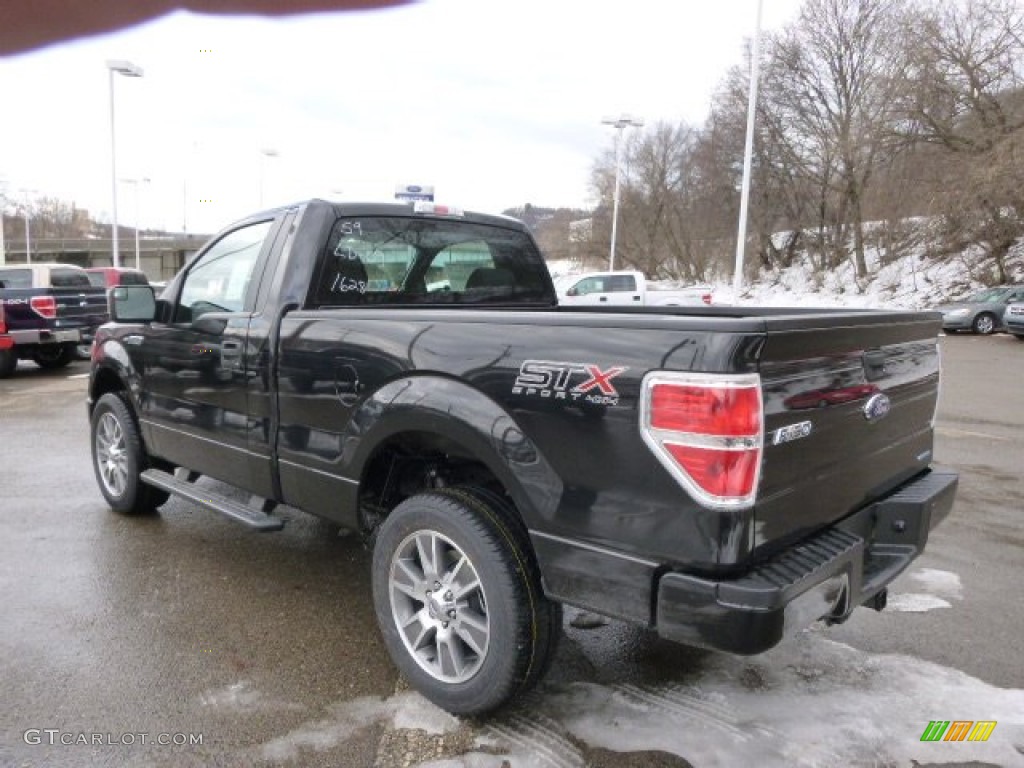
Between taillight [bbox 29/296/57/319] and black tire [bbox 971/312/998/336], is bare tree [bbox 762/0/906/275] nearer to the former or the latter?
black tire [bbox 971/312/998/336]

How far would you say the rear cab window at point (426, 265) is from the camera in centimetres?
367

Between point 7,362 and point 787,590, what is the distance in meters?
13.8

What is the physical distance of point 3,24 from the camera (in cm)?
374

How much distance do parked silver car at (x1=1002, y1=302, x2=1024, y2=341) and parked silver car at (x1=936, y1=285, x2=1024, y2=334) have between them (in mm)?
1889

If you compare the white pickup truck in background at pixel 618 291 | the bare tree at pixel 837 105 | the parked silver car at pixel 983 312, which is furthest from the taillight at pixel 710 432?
the bare tree at pixel 837 105

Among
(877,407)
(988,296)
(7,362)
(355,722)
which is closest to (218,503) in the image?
(355,722)

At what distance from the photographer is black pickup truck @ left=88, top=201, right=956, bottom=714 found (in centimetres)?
216

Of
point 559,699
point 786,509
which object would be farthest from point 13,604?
point 786,509

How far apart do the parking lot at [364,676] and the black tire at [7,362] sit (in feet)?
30.6

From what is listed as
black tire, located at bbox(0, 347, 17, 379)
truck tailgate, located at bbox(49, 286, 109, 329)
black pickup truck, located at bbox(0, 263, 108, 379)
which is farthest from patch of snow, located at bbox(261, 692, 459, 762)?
black tire, located at bbox(0, 347, 17, 379)

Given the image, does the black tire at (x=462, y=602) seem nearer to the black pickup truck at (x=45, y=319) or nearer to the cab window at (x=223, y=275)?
the cab window at (x=223, y=275)

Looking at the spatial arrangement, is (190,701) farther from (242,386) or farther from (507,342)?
(507,342)

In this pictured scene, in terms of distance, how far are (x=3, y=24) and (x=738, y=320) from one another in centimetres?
379

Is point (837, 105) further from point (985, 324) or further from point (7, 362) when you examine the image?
point (7, 362)
